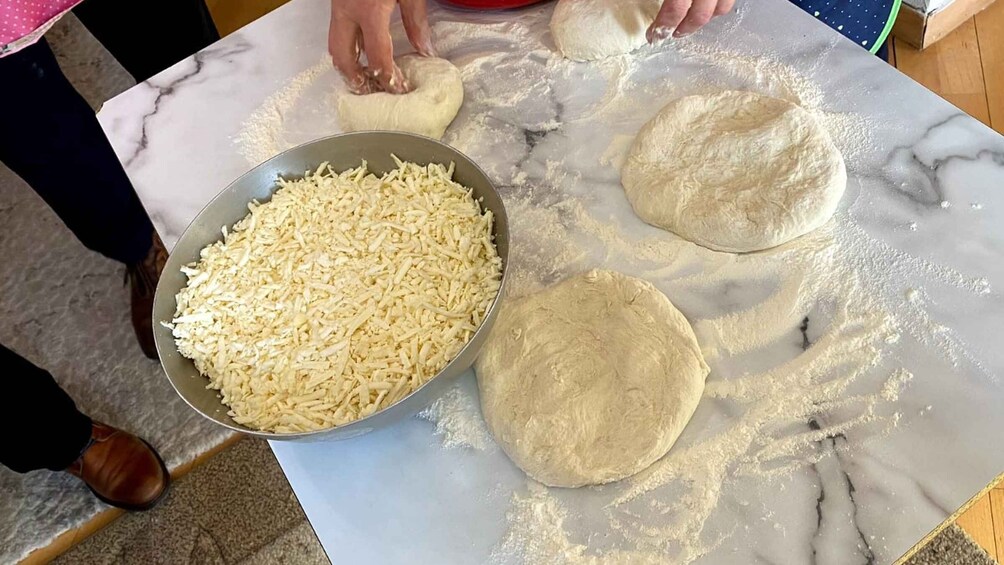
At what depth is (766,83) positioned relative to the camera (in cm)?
99

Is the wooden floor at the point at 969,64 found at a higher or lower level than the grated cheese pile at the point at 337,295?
lower

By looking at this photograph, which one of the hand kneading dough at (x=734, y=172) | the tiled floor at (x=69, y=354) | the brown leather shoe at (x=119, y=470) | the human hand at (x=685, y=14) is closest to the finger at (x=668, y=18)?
the human hand at (x=685, y=14)

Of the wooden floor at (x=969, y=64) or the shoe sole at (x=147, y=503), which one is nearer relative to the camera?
the shoe sole at (x=147, y=503)

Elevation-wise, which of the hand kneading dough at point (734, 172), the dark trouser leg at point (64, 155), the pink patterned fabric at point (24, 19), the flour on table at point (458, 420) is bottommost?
the dark trouser leg at point (64, 155)

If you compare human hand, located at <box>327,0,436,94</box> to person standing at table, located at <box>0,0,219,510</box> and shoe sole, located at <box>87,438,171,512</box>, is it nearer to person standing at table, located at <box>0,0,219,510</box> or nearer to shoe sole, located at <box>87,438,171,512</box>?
person standing at table, located at <box>0,0,219,510</box>

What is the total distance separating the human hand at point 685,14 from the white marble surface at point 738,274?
6cm

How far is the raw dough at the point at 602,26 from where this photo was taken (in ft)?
3.35

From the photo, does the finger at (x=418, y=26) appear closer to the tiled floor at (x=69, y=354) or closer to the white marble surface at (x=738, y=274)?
the white marble surface at (x=738, y=274)

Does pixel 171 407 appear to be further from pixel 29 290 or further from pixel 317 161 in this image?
pixel 317 161

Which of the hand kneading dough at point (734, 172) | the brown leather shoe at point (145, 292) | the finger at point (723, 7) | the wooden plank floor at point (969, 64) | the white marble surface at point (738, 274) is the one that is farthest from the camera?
the wooden plank floor at point (969, 64)

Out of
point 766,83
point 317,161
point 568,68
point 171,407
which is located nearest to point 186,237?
point 317,161

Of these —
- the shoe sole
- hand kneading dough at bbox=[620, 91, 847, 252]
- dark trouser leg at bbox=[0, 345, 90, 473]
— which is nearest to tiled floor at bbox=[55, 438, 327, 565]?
the shoe sole

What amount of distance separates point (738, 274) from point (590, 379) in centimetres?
22

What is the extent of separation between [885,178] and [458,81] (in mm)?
561
